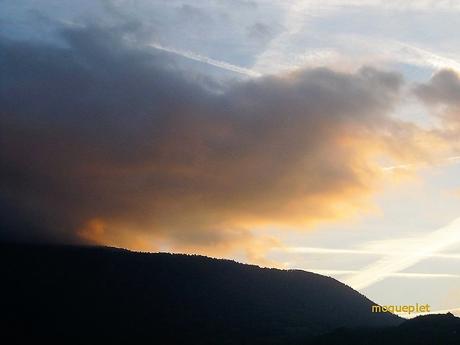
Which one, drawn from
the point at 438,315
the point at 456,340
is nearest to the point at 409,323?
the point at 438,315

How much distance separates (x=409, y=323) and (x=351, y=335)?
2059 centimetres

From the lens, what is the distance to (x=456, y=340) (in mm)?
168625

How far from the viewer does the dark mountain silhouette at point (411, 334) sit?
17360 cm

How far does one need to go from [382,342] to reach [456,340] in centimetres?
2050

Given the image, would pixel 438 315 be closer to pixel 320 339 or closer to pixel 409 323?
pixel 409 323

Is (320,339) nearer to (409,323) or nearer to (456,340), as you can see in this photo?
(409,323)

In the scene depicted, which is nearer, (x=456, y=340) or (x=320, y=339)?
(x=456, y=340)

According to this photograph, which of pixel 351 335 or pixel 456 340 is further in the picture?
pixel 351 335

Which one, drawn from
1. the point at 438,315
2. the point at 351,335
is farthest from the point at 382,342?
the point at 438,315

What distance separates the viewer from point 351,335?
618 ft

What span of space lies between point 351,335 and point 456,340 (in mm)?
31771

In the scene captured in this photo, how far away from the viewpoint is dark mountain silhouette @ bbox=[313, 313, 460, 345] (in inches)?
6835

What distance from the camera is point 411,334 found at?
181 metres

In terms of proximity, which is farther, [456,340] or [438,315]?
[438,315]
